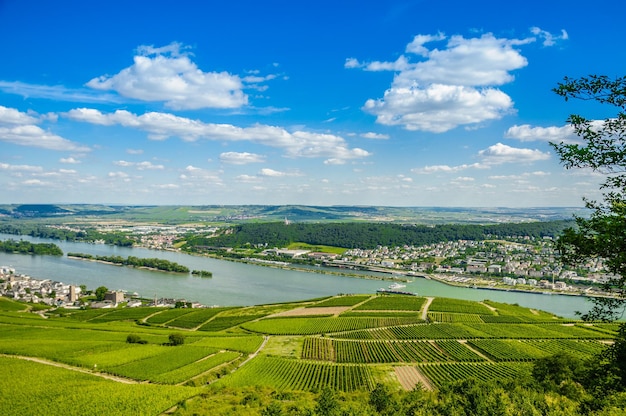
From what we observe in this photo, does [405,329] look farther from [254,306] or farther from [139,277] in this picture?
[139,277]

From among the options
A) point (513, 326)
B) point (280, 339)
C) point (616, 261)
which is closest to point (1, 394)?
point (280, 339)

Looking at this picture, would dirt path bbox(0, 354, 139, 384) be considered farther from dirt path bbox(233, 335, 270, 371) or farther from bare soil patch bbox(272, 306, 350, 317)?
bare soil patch bbox(272, 306, 350, 317)

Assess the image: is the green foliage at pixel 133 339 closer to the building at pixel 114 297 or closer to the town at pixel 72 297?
the town at pixel 72 297

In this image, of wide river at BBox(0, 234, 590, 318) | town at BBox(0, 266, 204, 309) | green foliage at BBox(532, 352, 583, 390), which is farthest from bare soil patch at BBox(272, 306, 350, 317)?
green foliage at BBox(532, 352, 583, 390)

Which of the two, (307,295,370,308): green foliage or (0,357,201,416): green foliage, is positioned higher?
(0,357,201,416): green foliage

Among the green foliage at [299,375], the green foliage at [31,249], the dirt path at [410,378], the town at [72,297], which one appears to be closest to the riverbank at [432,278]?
the town at [72,297]

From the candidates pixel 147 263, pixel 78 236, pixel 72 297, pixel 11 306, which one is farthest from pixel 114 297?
pixel 78 236
